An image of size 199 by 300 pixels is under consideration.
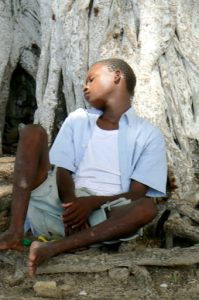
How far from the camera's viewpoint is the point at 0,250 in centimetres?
311

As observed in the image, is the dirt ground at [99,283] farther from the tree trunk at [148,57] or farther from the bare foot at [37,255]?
the tree trunk at [148,57]

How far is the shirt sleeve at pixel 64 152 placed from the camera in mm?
3609

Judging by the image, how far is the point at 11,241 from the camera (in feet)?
10.1

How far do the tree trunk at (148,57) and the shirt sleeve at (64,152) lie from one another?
94cm

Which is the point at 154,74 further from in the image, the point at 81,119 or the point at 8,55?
the point at 8,55

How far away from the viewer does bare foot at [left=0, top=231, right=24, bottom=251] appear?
3.06 metres

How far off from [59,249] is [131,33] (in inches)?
81.4

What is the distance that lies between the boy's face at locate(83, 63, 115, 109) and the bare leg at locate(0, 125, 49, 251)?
54cm

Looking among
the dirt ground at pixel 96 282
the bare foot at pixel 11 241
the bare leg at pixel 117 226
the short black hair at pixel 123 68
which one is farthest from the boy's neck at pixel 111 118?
the bare foot at pixel 11 241

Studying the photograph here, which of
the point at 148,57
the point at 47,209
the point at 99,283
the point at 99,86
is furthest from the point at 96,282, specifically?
the point at 148,57

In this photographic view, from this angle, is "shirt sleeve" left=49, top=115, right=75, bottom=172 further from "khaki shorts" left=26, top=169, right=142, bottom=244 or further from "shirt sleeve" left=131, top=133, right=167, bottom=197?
"shirt sleeve" left=131, top=133, right=167, bottom=197

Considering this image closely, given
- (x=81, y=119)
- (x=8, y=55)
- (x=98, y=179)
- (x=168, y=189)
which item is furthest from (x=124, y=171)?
(x=8, y=55)

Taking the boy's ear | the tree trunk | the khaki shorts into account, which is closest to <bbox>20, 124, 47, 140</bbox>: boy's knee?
the khaki shorts

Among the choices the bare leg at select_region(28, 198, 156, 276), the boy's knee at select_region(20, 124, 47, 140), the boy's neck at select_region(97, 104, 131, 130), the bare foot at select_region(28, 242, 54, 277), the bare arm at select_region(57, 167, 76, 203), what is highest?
the boy's neck at select_region(97, 104, 131, 130)
